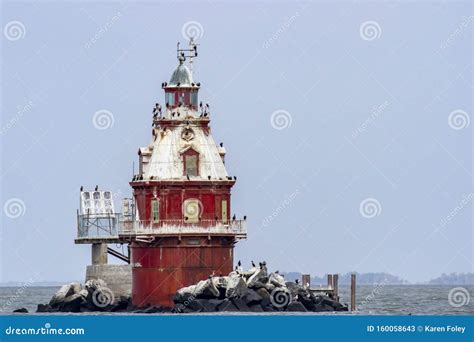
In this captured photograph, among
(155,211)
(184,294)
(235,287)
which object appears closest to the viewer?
(235,287)

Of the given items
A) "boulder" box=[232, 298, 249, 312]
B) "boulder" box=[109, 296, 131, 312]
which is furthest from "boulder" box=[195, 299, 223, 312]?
"boulder" box=[109, 296, 131, 312]

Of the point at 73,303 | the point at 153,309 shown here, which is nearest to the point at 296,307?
the point at 153,309

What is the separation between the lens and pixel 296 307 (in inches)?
4373

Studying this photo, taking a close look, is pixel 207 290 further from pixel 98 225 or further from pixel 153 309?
pixel 98 225

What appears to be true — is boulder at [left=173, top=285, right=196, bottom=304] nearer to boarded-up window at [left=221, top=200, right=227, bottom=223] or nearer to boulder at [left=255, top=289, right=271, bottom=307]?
boulder at [left=255, top=289, right=271, bottom=307]

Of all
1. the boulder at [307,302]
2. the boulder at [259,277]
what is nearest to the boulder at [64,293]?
the boulder at [259,277]

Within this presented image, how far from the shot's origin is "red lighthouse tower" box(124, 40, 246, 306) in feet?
369

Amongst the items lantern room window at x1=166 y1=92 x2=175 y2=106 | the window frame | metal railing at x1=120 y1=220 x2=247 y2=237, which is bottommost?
metal railing at x1=120 y1=220 x2=247 y2=237

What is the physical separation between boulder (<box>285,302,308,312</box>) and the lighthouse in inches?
161

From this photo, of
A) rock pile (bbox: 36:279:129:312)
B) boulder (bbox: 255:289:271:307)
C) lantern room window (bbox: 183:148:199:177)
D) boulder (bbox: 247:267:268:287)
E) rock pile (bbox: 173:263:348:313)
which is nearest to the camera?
rock pile (bbox: 173:263:348:313)

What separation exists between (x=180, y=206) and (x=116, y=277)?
341 inches

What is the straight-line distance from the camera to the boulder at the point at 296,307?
363 ft
